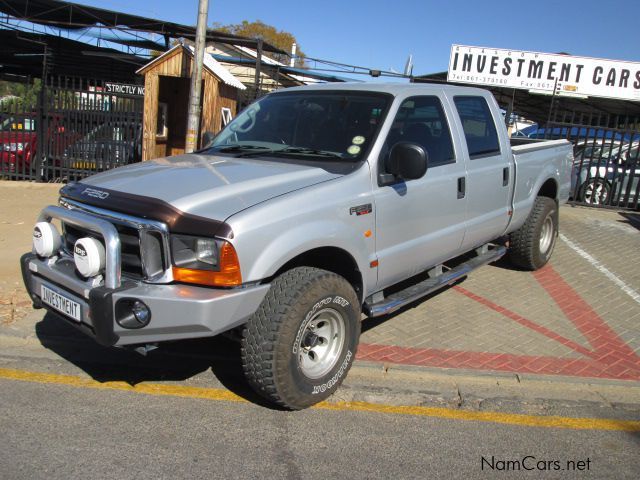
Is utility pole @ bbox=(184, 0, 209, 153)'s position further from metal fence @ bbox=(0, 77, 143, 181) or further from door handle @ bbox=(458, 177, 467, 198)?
door handle @ bbox=(458, 177, 467, 198)

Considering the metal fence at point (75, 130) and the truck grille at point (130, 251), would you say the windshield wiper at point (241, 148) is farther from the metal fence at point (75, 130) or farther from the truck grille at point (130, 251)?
the metal fence at point (75, 130)

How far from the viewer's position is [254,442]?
3.25 m

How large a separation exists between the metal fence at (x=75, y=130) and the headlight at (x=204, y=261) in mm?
9142

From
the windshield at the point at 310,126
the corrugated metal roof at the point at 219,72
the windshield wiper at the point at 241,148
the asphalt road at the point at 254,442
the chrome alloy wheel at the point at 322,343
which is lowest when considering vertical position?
the asphalt road at the point at 254,442

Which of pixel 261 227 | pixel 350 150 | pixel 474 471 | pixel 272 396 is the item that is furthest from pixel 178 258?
pixel 474 471

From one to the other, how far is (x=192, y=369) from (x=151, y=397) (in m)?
0.51

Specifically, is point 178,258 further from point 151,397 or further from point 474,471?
point 474,471

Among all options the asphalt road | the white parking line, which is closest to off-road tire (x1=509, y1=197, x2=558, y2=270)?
the white parking line

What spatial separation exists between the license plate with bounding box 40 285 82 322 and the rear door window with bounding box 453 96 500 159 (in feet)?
11.5

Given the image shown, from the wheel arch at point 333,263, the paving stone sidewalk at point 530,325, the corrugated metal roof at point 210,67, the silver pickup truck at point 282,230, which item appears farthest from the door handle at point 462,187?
the corrugated metal roof at point 210,67

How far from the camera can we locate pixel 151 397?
3730mm

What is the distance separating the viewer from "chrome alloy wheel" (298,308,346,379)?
3588mm

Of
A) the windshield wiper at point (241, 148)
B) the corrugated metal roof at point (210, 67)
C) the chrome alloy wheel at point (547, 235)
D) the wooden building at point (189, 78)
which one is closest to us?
the windshield wiper at point (241, 148)

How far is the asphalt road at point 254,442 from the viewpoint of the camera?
118 inches
